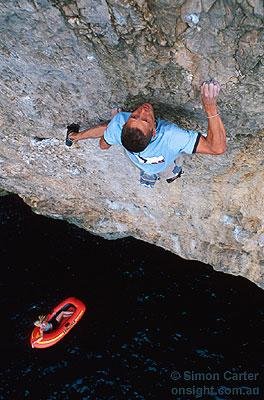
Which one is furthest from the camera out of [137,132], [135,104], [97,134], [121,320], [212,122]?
[121,320]

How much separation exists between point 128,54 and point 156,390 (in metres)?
7.15

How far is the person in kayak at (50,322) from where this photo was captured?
32.3ft

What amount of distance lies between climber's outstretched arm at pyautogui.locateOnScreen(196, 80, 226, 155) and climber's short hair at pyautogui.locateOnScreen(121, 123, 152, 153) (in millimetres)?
595

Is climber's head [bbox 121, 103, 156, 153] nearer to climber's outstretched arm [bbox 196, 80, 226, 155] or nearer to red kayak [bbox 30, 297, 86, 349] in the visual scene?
climber's outstretched arm [bbox 196, 80, 226, 155]

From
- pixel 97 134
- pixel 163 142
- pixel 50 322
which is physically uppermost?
pixel 163 142

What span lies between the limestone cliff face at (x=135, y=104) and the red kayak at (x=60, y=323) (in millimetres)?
2601

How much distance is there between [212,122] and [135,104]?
1.17 meters

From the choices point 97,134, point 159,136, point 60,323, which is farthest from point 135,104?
point 60,323

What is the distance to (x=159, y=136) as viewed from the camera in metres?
4.22

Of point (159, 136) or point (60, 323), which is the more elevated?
point (159, 136)

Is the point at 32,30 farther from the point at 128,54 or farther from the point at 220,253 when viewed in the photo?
the point at 220,253

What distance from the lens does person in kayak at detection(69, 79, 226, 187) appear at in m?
3.86

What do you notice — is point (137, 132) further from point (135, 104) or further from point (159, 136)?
point (135, 104)

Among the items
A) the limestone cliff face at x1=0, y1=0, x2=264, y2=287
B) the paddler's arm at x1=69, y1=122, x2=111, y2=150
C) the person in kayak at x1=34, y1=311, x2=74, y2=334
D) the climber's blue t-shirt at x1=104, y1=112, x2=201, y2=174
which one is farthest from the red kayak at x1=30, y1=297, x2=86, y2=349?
the climber's blue t-shirt at x1=104, y1=112, x2=201, y2=174
